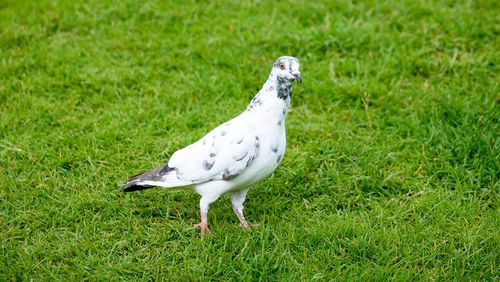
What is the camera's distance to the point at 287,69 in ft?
12.0

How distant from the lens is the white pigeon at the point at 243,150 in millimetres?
3736

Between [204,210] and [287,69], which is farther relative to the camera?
[204,210]

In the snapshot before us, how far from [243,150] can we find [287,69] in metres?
0.57

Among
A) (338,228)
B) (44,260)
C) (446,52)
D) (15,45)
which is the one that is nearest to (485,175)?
(338,228)

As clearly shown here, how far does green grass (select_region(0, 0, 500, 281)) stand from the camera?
3.85 m

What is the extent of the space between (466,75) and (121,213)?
357 centimetres

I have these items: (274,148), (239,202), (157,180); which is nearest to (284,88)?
(274,148)

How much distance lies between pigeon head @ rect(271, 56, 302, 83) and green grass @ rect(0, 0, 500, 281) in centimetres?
104

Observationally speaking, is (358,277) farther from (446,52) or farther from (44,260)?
Answer: (446,52)

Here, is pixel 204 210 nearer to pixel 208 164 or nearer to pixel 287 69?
pixel 208 164

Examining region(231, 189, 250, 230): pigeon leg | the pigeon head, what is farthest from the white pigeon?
region(231, 189, 250, 230): pigeon leg

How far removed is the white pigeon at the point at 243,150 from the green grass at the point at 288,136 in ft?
1.18

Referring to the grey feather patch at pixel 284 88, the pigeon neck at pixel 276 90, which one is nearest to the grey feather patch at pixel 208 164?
the pigeon neck at pixel 276 90

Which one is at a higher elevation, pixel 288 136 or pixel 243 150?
pixel 243 150
